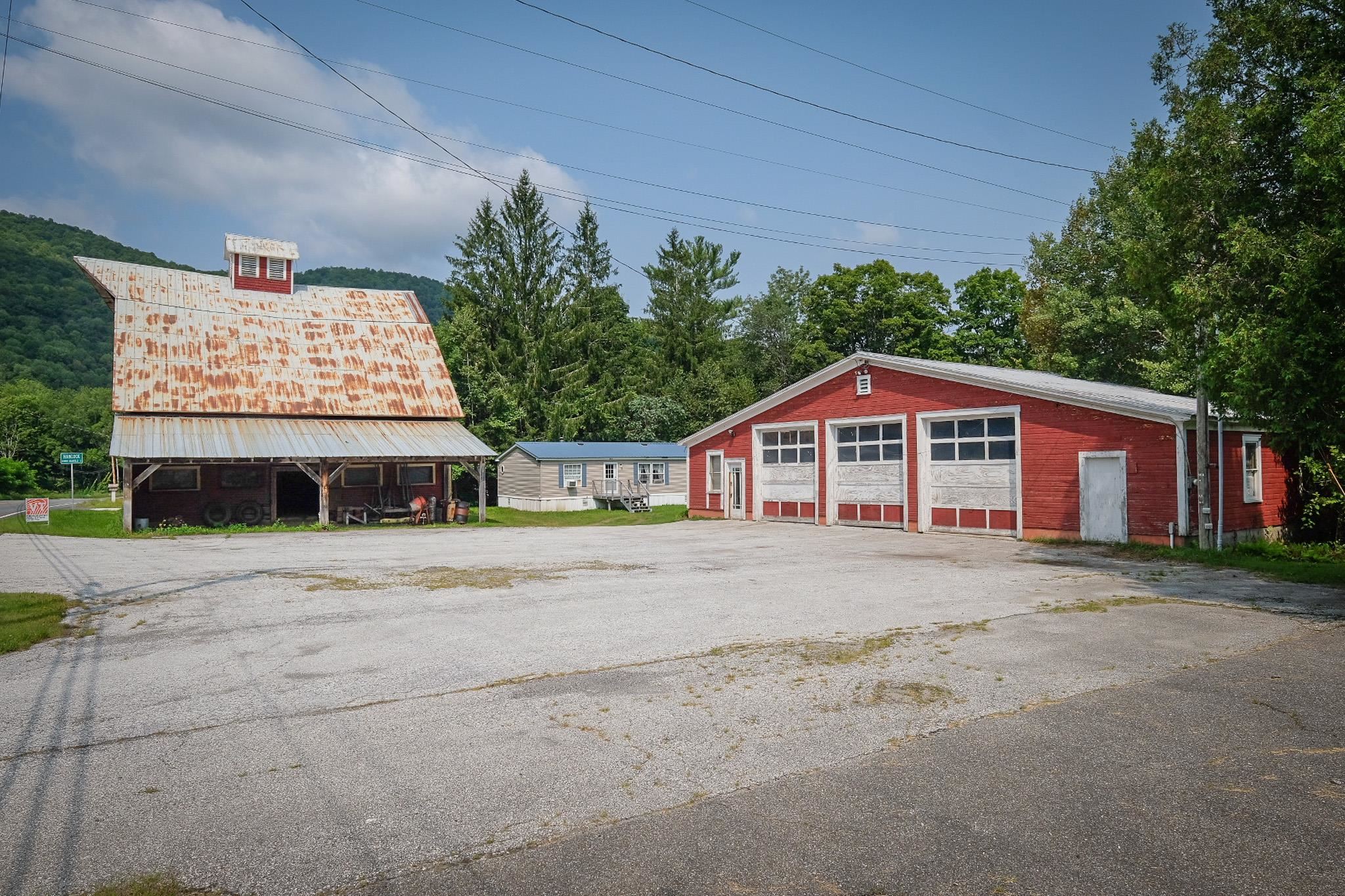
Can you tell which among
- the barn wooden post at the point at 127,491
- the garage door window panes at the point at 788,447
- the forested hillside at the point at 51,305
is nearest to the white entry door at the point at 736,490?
the garage door window panes at the point at 788,447

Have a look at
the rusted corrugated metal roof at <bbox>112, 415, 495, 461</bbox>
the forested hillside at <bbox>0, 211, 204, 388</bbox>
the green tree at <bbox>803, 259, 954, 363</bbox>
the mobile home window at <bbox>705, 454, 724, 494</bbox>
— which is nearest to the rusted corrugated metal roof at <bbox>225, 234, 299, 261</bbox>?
the rusted corrugated metal roof at <bbox>112, 415, 495, 461</bbox>

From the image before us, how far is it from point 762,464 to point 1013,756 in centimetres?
2329

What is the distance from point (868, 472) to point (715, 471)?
719 cm

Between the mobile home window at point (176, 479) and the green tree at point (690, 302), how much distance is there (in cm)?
3689

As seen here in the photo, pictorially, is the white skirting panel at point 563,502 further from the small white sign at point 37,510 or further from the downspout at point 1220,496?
the downspout at point 1220,496

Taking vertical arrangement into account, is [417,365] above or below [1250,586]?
above

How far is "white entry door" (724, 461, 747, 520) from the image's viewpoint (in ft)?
95.0

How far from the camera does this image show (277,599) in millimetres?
11398

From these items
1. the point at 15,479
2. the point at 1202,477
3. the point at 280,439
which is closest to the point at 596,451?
the point at 280,439

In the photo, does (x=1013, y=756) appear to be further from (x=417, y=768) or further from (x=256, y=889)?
(x=256, y=889)

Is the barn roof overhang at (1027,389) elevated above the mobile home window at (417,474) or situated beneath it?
elevated above

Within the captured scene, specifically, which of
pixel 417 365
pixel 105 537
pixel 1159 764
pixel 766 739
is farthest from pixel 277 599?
pixel 417 365

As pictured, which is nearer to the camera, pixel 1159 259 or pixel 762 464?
pixel 1159 259

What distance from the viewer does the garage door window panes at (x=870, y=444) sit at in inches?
937
